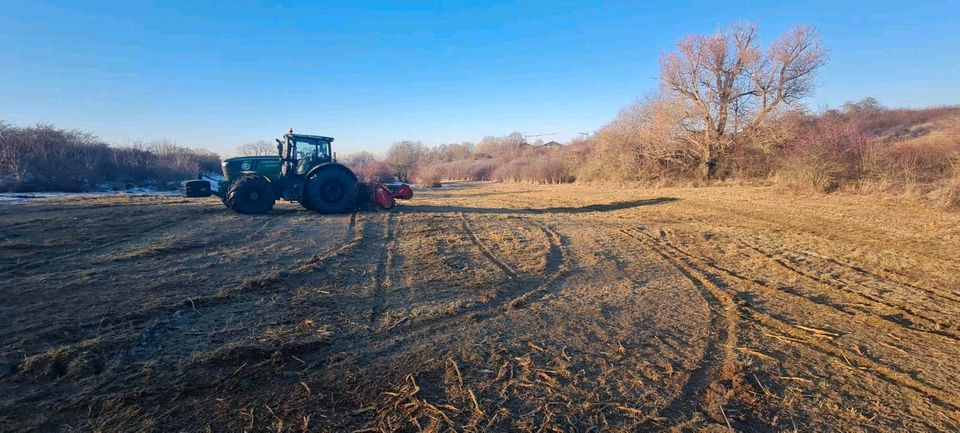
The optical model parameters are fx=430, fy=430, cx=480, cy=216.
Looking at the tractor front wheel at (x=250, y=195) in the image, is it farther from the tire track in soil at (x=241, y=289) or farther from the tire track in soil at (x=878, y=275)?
the tire track in soil at (x=878, y=275)

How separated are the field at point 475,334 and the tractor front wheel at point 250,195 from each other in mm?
3236

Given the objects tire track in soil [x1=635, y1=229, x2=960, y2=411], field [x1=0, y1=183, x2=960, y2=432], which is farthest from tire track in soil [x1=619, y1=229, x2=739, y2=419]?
tire track in soil [x1=635, y1=229, x2=960, y2=411]

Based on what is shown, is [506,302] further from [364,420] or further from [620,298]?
[364,420]

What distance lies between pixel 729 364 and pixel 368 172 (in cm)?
3037

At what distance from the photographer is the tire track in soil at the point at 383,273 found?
13.8ft

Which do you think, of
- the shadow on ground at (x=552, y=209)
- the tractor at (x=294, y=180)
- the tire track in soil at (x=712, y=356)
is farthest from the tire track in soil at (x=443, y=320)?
the tractor at (x=294, y=180)

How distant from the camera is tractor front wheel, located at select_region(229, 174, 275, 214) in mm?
10906

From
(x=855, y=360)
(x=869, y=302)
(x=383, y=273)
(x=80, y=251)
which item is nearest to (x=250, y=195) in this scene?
(x=80, y=251)

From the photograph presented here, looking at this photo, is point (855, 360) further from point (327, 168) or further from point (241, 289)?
point (327, 168)

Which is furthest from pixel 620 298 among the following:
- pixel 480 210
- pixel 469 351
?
pixel 480 210

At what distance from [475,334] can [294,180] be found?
9.72 metres

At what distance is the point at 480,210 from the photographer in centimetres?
1312

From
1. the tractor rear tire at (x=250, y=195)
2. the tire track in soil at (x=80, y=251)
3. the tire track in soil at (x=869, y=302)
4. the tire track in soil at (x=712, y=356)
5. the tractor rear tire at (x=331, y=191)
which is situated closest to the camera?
the tire track in soil at (x=712, y=356)

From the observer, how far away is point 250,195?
1110 cm
